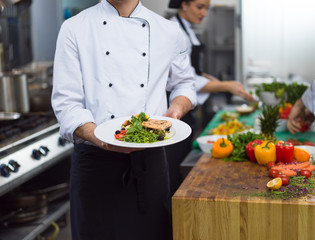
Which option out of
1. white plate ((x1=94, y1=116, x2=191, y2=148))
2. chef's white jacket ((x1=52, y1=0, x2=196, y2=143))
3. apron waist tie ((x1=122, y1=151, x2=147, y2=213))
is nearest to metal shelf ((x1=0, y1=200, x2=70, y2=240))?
apron waist tie ((x1=122, y1=151, x2=147, y2=213))

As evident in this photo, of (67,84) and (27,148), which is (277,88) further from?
(67,84)

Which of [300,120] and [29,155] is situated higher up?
[300,120]

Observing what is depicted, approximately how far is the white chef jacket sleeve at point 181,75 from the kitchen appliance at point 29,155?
37.1 inches

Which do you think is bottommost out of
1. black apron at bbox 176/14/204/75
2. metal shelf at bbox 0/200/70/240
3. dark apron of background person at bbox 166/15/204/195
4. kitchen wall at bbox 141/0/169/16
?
metal shelf at bbox 0/200/70/240

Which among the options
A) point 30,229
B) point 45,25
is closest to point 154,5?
point 30,229

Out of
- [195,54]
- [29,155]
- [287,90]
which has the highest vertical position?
[195,54]

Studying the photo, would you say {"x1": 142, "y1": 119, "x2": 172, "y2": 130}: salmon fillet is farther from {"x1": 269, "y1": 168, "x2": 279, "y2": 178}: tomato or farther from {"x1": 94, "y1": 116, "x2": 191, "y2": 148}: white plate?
{"x1": 269, "y1": 168, "x2": 279, "y2": 178}: tomato

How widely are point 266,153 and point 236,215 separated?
18.4 inches

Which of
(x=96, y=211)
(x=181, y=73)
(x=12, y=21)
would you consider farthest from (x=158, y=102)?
(x=12, y=21)

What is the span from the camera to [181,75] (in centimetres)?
194

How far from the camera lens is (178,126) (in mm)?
1604

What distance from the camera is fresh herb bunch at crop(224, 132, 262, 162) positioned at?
2113 millimetres

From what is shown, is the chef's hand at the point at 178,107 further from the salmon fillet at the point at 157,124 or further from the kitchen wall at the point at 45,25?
the kitchen wall at the point at 45,25

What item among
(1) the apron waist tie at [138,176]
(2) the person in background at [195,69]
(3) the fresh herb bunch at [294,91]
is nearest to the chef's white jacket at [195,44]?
(2) the person in background at [195,69]
